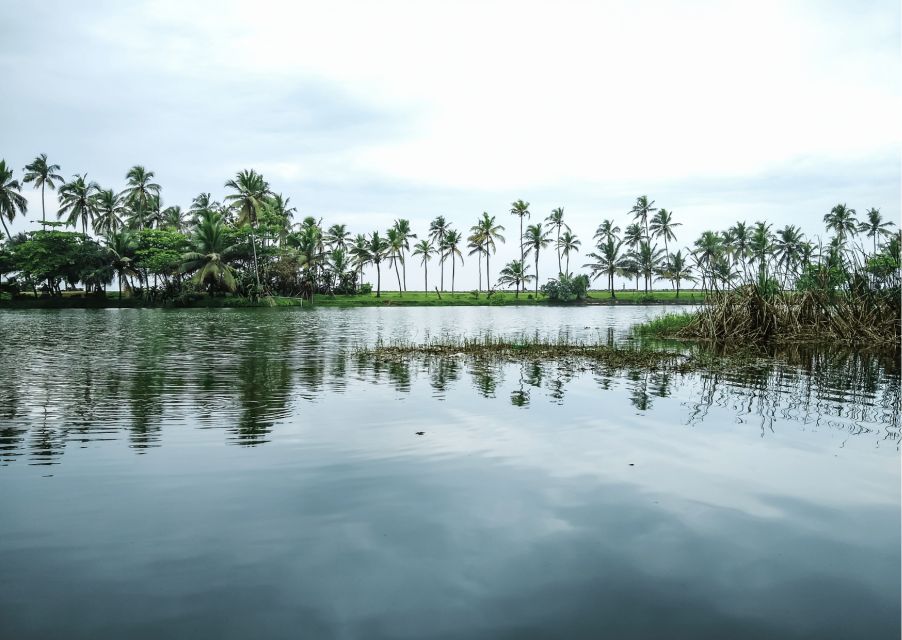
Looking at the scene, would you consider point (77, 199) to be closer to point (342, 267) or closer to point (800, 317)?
point (342, 267)

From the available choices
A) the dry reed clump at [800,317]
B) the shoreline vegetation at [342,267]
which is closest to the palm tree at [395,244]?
the shoreline vegetation at [342,267]

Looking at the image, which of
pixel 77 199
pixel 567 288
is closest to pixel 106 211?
pixel 77 199

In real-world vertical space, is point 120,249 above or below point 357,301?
above

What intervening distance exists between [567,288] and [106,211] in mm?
72625

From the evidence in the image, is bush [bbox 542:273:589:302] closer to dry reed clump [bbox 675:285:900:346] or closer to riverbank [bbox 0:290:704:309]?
riverbank [bbox 0:290:704:309]

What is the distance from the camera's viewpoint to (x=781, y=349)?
20609 millimetres

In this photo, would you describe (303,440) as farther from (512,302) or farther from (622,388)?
(512,302)

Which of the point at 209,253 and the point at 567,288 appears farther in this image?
the point at 567,288

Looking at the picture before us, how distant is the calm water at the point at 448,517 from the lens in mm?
3721

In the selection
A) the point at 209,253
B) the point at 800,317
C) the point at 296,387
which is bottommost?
the point at 296,387

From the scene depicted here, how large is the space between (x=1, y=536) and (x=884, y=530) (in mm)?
7555

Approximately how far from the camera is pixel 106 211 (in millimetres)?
86875

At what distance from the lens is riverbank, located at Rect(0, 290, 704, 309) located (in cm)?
7531

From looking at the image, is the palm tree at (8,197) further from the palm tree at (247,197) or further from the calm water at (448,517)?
the calm water at (448,517)
